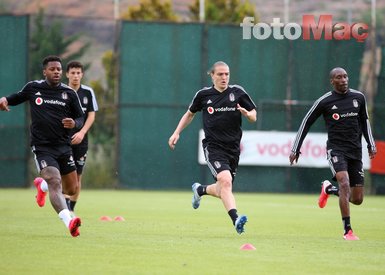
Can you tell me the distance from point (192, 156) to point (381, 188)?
538cm

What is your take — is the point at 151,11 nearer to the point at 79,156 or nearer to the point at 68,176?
the point at 79,156

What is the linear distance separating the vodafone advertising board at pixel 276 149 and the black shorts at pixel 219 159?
47.2 feet

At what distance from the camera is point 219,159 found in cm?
1370

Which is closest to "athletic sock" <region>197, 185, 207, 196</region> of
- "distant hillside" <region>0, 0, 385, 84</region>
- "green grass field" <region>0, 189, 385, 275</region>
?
"green grass field" <region>0, 189, 385, 275</region>

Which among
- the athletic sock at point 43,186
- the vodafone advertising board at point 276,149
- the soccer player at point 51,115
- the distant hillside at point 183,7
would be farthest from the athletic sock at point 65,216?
the distant hillside at point 183,7

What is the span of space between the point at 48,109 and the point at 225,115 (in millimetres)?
2381

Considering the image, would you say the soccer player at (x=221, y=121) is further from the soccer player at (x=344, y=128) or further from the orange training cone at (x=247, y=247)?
the orange training cone at (x=247, y=247)

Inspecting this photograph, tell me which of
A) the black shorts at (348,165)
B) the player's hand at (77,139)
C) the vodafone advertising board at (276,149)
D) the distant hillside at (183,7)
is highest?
the distant hillside at (183,7)

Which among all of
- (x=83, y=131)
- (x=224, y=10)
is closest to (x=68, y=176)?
(x=83, y=131)

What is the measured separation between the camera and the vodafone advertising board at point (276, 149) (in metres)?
28.3

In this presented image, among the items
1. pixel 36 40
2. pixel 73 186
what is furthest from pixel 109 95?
pixel 73 186

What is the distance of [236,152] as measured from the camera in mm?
13914

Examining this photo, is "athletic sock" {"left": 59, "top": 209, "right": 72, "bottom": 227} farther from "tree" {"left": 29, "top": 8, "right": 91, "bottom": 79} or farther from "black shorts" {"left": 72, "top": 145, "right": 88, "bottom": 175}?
"tree" {"left": 29, "top": 8, "right": 91, "bottom": 79}

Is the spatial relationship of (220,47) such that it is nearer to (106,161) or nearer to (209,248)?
(106,161)
